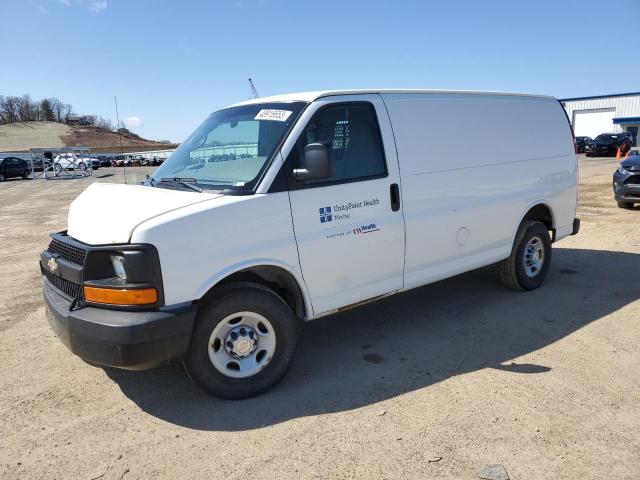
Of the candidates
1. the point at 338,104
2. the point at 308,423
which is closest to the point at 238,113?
the point at 338,104

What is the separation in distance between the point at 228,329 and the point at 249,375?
0.39 m

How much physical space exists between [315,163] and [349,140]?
26.8 inches

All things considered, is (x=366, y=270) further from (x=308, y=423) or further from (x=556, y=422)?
(x=556, y=422)

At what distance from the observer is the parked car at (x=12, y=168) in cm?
3375

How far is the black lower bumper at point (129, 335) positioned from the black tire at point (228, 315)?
14 centimetres

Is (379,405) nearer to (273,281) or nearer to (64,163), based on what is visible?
(273,281)

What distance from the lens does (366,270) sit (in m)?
4.11

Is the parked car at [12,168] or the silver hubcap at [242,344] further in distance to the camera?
the parked car at [12,168]

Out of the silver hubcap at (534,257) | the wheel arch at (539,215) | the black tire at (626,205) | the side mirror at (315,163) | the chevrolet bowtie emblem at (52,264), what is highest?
the side mirror at (315,163)

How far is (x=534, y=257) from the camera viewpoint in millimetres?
5957

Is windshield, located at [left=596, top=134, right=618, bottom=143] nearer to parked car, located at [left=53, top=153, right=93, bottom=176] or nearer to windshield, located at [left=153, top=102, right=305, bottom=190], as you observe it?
windshield, located at [left=153, top=102, right=305, bottom=190]

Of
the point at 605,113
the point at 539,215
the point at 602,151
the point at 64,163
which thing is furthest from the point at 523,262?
the point at 605,113

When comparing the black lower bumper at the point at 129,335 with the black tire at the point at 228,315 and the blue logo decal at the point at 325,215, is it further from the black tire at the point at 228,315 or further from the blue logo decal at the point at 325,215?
the blue logo decal at the point at 325,215

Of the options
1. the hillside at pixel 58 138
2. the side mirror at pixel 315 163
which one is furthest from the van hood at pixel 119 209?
the hillside at pixel 58 138
